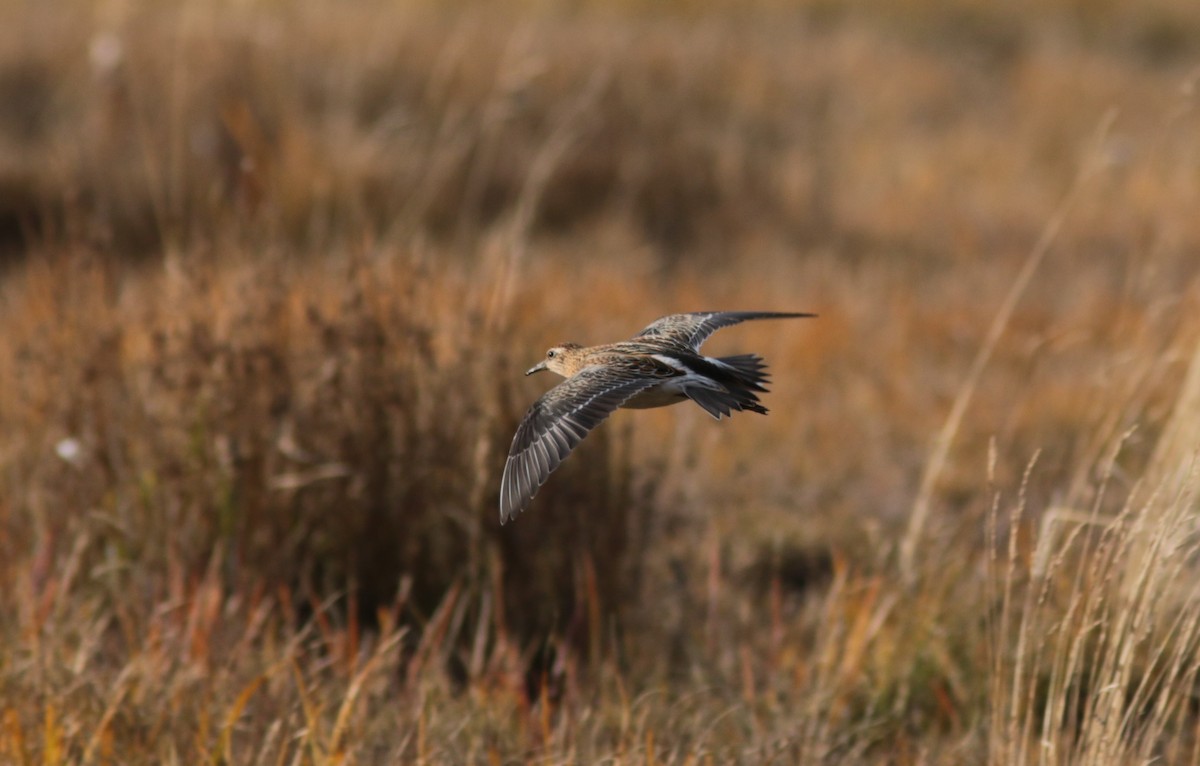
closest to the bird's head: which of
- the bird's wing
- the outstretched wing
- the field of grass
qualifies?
the outstretched wing

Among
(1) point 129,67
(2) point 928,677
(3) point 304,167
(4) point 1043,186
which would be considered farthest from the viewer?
(4) point 1043,186

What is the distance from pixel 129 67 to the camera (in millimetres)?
7375

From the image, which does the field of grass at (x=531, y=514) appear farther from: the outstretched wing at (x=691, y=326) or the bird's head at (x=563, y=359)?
the bird's head at (x=563, y=359)

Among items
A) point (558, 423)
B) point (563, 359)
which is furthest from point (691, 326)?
point (558, 423)

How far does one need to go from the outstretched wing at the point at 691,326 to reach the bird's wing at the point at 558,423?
0.32 m

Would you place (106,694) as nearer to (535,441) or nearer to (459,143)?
(535,441)

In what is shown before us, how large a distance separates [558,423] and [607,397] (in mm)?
77

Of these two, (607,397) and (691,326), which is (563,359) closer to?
(691,326)

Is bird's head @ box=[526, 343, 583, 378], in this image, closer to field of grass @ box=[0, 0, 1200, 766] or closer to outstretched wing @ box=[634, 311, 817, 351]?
outstretched wing @ box=[634, 311, 817, 351]

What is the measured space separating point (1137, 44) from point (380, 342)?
13.4 meters

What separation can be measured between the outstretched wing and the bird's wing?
0.32 m

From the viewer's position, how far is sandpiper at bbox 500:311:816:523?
1.73 meters

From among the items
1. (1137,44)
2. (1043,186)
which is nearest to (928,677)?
(1043,186)

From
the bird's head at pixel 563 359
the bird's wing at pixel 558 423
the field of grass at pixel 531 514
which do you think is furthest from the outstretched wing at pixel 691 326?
the field of grass at pixel 531 514
